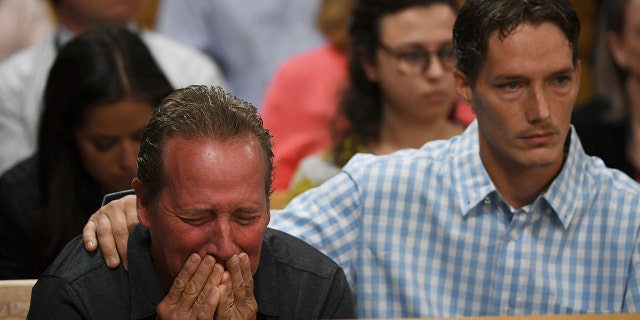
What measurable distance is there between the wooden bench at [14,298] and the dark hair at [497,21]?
0.86m

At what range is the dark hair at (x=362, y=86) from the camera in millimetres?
2979

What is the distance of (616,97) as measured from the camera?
323 centimetres

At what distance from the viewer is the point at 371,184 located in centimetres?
215

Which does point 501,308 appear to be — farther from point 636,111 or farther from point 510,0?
point 636,111

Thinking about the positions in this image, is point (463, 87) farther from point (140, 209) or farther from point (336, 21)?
point (336, 21)

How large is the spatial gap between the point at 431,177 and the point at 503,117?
0.21 m

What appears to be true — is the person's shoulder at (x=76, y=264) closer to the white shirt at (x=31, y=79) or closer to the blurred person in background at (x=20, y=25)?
the white shirt at (x=31, y=79)

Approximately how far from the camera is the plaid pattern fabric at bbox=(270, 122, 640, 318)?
2045 millimetres

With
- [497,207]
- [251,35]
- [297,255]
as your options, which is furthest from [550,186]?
[251,35]

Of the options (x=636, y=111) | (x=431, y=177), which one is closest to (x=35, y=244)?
(x=431, y=177)

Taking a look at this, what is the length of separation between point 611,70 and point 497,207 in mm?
1339

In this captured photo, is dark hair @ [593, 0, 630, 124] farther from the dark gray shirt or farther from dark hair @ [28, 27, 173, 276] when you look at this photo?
the dark gray shirt

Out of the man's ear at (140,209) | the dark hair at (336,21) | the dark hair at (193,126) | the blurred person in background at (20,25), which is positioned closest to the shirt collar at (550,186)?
the dark hair at (193,126)

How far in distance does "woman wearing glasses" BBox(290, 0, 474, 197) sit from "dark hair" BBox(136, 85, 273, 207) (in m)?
0.99
